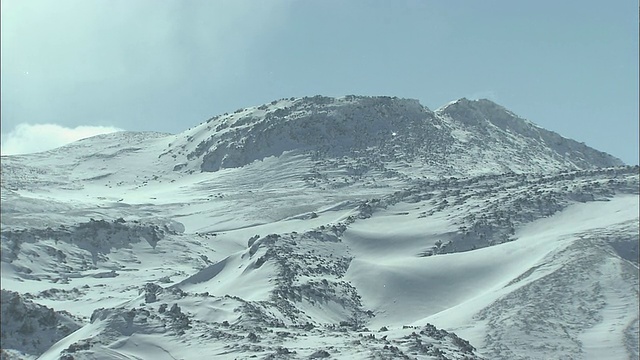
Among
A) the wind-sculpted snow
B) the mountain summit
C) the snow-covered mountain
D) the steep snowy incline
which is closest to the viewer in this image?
the snow-covered mountain

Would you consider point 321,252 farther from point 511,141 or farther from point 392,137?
point 511,141

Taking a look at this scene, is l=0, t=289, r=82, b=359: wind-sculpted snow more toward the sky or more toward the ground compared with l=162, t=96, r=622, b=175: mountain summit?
more toward the ground

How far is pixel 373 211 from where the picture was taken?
261 ft

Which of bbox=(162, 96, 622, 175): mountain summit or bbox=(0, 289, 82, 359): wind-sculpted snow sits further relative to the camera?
bbox=(162, 96, 622, 175): mountain summit

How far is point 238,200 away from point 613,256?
65150 mm

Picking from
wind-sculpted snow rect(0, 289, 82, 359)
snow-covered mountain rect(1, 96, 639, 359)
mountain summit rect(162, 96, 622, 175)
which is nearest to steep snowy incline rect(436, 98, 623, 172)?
mountain summit rect(162, 96, 622, 175)

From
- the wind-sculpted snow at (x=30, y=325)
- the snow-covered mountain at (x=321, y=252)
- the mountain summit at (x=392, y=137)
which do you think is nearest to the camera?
the snow-covered mountain at (x=321, y=252)

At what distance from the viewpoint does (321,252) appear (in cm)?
6544

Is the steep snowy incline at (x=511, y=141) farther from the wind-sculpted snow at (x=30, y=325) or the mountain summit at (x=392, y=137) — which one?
the wind-sculpted snow at (x=30, y=325)

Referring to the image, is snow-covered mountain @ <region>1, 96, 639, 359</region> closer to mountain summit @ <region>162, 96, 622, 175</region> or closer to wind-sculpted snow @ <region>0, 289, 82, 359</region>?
wind-sculpted snow @ <region>0, 289, 82, 359</region>

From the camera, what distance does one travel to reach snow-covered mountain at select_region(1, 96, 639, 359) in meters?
40.1

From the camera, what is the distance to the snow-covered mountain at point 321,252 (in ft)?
132

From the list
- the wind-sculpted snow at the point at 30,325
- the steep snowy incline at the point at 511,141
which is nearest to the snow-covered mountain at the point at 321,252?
the wind-sculpted snow at the point at 30,325

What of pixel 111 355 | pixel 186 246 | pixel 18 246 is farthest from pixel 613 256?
pixel 18 246
